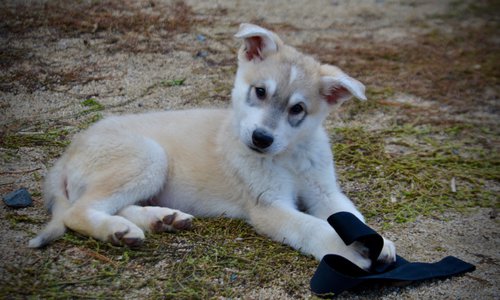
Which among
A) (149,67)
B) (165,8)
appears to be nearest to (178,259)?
(149,67)

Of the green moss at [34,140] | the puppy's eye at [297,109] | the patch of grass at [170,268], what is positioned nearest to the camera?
the patch of grass at [170,268]

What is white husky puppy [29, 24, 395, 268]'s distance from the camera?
3.62 metres

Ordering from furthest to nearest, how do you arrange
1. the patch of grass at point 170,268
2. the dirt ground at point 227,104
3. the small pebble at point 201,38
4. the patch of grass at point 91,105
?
the small pebble at point 201,38, the patch of grass at point 91,105, the dirt ground at point 227,104, the patch of grass at point 170,268

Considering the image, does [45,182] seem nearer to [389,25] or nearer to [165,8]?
[165,8]

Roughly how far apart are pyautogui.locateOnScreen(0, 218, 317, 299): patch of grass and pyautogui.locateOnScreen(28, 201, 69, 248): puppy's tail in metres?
0.05

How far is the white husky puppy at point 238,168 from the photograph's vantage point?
362 centimetres

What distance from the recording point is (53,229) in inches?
135

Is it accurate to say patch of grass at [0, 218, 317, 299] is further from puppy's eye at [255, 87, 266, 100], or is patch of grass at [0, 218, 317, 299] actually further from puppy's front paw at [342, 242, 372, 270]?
puppy's eye at [255, 87, 266, 100]

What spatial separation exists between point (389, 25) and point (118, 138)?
604 centimetres

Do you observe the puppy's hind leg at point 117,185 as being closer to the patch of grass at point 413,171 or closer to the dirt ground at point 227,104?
the dirt ground at point 227,104

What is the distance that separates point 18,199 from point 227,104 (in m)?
2.51

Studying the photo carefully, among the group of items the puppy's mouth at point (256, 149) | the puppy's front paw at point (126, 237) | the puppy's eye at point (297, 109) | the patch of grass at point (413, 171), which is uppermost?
A: the puppy's eye at point (297, 109)

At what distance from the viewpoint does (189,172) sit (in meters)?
4.12

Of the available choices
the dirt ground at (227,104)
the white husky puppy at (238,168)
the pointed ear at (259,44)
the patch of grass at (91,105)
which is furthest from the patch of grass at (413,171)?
the patch of grass at (91,105)
